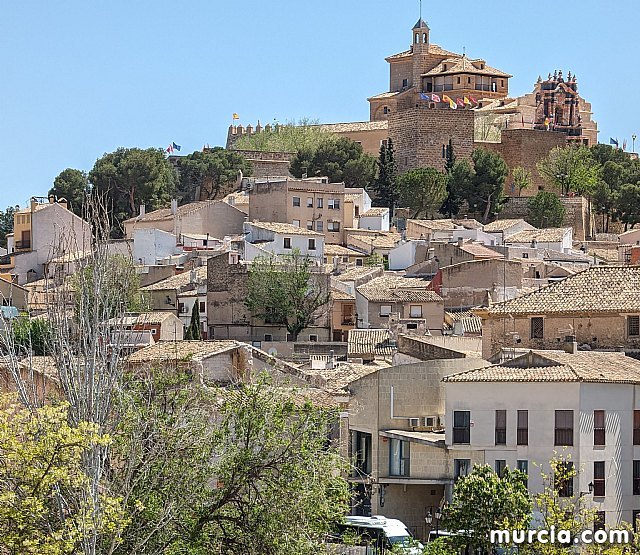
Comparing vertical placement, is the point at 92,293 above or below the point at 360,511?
above

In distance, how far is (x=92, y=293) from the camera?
2162 cm

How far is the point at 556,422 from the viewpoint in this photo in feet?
94.7

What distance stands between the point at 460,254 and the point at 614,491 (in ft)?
94.2

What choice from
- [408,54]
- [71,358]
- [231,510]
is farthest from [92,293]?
[408,54]

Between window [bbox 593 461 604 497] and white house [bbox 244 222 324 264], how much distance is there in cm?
3082

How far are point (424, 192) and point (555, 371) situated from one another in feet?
164

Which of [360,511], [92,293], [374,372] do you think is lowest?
[360,511]

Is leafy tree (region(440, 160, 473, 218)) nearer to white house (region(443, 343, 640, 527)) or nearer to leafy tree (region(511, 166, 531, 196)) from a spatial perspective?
leafy tree (region(511, 166, 531, 196))

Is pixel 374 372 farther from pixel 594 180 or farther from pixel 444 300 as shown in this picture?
Result: pixel 594 180

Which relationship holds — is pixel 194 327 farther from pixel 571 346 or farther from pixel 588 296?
pixel 571 346

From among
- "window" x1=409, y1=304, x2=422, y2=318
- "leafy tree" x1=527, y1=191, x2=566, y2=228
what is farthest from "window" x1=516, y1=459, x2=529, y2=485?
"leafy tree" x1=527, y1=191, x2=566, y2=228

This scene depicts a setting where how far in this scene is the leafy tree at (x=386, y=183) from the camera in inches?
3209

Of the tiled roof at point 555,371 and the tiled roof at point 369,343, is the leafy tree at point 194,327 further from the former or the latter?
the tiled roof at point 555,371

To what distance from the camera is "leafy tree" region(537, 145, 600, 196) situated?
83438mm
